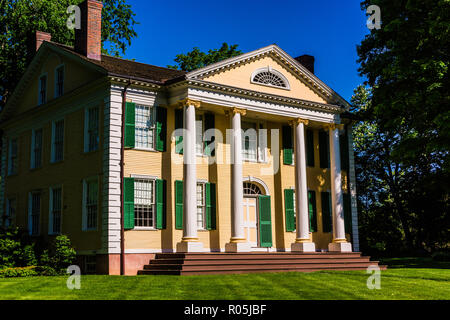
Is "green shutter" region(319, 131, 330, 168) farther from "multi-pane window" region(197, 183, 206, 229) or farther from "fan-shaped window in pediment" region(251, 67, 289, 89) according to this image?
"multi-pane window" region(197, 183, 206, 229)

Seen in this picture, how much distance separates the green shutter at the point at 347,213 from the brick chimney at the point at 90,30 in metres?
13.7

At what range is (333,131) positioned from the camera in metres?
27.4

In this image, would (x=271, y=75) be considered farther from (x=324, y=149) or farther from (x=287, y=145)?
(x=324, y=149)

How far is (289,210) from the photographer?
2667cm

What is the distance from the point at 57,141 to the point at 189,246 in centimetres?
848

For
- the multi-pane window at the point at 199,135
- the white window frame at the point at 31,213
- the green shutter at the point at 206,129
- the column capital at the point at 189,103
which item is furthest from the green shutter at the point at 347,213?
the white window frame at the point at 31,213

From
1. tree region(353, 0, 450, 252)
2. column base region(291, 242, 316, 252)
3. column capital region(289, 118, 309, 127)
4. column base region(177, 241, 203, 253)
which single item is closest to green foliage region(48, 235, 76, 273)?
column base region(177, 241, 203, 253)

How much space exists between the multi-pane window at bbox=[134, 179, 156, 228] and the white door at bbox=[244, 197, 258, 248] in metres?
4.78

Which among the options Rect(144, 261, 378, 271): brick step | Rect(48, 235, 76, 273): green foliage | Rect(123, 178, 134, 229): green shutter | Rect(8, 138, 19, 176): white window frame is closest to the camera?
Rect(144, 261, 378, 271): brick step

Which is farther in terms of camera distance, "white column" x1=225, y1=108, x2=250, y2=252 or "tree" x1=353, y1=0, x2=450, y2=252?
"white column" x1=225, y1=108, x2=250, y2=252

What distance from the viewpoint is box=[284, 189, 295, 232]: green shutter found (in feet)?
87.1

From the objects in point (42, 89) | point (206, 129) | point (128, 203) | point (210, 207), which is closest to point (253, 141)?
point (206, 129)
